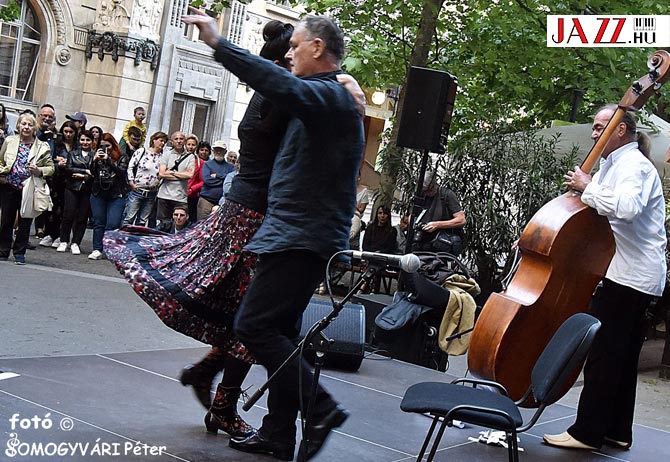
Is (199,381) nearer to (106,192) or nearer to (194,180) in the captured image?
(106,192)

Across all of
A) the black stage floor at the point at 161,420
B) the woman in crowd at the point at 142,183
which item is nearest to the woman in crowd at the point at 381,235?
the woman in crowd at the point at 142,183

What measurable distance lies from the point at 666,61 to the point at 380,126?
2505 centimetres

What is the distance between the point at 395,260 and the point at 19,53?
19.6 metres

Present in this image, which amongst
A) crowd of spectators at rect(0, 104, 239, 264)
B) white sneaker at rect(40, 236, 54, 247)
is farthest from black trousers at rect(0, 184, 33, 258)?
white sneaker at rect(40, 236, 54, 247)

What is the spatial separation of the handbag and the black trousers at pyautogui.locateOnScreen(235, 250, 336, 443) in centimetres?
696

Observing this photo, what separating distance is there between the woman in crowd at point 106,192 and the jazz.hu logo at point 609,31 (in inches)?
313

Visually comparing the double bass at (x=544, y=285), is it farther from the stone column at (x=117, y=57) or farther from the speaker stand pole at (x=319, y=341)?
the stone column at (x=117, y=57)

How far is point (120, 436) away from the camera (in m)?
4.86

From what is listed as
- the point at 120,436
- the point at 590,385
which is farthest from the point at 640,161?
the point at 120,436

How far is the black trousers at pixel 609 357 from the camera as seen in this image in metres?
6.11

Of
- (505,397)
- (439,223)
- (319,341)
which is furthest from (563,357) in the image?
(439,223)

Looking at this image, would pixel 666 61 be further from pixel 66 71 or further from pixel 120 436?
pixel 66 71

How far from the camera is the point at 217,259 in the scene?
4.88 m

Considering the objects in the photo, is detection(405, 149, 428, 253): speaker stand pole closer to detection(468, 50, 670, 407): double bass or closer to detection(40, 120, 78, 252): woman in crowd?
detection(468, 50, 670, 407): double bass
